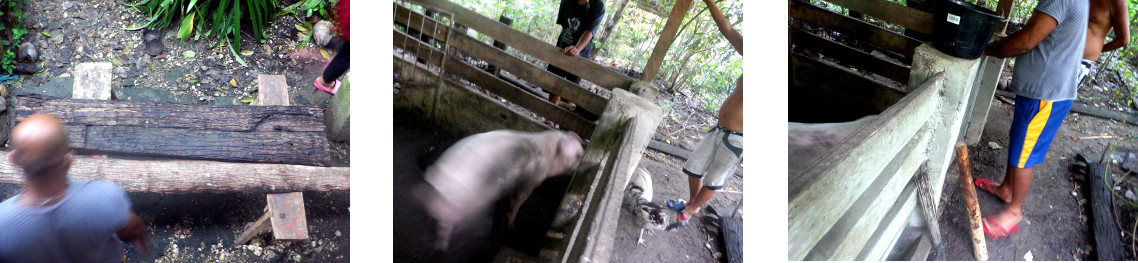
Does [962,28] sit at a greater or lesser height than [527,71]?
greater

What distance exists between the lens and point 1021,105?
2.32m

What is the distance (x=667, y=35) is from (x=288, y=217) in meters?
1.70

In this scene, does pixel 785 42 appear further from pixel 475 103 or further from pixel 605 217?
pixel 475 103

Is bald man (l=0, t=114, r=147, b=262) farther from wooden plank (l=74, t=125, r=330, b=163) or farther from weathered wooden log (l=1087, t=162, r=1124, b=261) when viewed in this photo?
weathered wooden log (l=1087, t=162, r=1124, b=261)

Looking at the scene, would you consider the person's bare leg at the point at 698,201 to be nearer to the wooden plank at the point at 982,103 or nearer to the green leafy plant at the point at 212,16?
the wooden plank at the point at 982,103

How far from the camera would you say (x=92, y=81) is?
242 cm

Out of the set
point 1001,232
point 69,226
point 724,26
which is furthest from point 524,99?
point 1001,232

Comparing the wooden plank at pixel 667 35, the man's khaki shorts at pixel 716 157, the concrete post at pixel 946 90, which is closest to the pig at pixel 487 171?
the wooden plank at pixel 667 35

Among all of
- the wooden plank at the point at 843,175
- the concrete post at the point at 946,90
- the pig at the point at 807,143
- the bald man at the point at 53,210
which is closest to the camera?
the bald man at the point at 53,210

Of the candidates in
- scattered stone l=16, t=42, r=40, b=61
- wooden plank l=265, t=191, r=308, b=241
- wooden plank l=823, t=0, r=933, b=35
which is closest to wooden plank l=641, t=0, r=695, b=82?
wooden plank l=823, t=0, r=933, b=35

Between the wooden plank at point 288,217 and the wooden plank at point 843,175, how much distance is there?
189cm

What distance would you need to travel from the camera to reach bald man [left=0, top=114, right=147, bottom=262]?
4.86 ft

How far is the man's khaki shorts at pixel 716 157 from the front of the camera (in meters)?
2.43

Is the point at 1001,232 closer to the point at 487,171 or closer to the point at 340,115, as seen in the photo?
the point at 487,171
